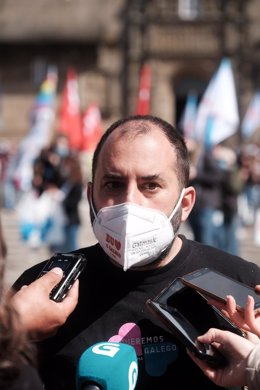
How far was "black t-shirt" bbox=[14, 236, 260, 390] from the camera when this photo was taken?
2289mm

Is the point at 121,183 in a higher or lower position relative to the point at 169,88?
higher

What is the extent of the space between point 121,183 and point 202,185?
7340 millimetres

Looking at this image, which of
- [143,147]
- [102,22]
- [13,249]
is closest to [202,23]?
[102,22]

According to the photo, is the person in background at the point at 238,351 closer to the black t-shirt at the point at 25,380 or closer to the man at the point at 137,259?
the man at the point at 137,259

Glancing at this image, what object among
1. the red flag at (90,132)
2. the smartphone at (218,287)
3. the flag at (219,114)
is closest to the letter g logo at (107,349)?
the smartphone at (218,287)

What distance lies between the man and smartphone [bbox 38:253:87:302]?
140mm

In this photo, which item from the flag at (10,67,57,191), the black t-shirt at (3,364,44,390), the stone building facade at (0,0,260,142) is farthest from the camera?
the stone building facade at (0,0,260,142)

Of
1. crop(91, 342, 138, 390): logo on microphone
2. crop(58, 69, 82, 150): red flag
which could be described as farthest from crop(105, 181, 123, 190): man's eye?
crop(58, 69, 82, 150): red flag

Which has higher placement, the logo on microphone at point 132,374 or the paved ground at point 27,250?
the logo on microphone at point 132,374

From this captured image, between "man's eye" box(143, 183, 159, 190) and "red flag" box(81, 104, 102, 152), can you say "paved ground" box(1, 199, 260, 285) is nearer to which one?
"red flag" box(81, 104, 102, 152)

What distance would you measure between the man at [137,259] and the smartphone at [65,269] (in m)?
0.14

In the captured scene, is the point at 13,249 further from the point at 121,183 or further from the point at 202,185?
the point at 121,183

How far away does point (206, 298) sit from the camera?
215 cm

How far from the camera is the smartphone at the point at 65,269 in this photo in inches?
82.9
